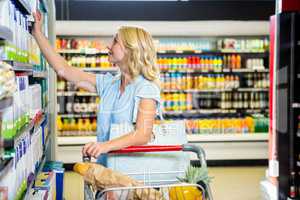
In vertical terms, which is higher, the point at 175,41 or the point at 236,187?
the point at 175,41

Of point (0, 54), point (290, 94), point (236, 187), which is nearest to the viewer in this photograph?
point (0, 54)

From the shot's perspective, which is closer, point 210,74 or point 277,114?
point 277,114

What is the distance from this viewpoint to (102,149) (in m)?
2.35

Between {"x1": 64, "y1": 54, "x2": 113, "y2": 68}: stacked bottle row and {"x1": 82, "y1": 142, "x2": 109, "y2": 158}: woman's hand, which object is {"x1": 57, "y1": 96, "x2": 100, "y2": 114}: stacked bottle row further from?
{"x1": 82, "y1": 142, "x2": 109, "y2": 158}: woman's hand

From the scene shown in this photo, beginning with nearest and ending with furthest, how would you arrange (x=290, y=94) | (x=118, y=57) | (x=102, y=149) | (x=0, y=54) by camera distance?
(x=0, y=54), (x=102, y=149), (x=118, y=57), (x=290, y=94)

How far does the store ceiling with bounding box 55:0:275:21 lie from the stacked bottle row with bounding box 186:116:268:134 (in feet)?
5.68

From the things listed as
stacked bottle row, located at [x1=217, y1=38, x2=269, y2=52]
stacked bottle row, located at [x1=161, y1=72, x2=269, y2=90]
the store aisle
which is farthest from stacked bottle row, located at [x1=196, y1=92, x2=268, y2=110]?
the store aisle

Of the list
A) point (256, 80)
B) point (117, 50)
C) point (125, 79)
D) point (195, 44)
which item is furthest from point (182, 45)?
point (117, 50)

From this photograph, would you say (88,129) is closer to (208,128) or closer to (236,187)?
→ (208,128)

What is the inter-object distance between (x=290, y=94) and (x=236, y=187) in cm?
193

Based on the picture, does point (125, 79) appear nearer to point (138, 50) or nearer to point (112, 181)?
point (138, 50)

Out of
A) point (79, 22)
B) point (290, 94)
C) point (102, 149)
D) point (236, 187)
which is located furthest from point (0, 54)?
point (79, 22)

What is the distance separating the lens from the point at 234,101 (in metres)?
7.34

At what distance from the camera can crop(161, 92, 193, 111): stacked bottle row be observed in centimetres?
714
